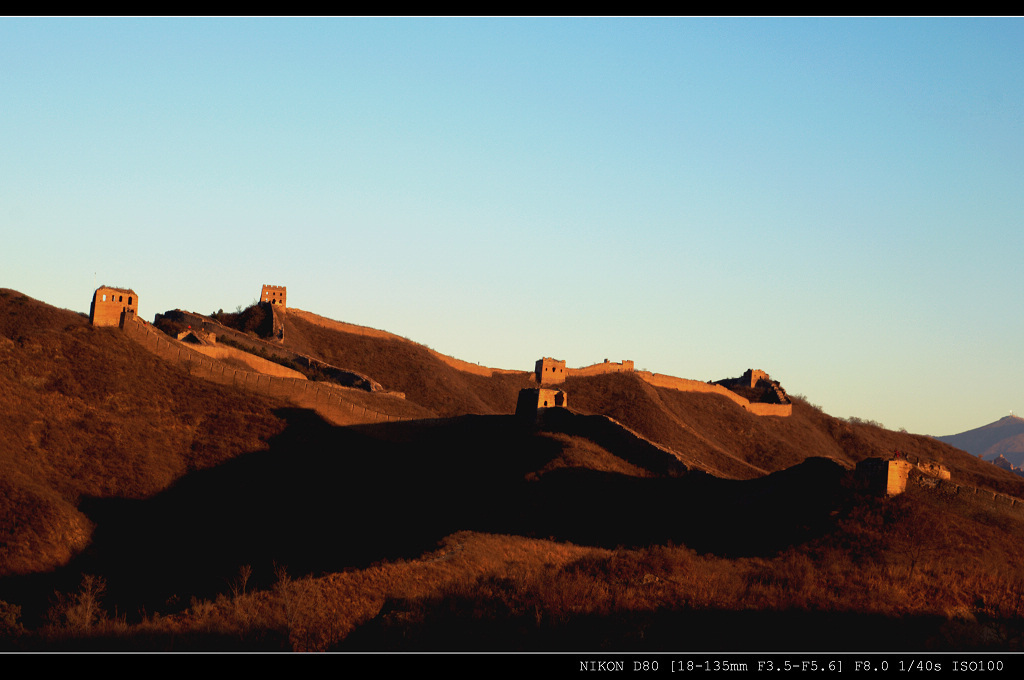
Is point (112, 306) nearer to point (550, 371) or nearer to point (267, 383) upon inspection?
point (267, 383)

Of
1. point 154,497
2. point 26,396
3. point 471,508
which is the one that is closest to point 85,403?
point 26,396

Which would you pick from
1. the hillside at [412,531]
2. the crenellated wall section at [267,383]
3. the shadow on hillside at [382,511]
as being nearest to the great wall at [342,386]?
the crenellated wall section at [267,383]

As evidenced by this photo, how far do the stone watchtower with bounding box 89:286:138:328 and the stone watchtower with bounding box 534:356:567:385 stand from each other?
27.5 meters

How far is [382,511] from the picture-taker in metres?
37.2

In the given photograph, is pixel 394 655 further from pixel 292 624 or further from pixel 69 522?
pixel 69 522

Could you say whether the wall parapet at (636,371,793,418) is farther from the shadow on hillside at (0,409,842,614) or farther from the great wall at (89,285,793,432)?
the shadow on hillside at (0,409,842,614)

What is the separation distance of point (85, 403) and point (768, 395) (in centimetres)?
4702

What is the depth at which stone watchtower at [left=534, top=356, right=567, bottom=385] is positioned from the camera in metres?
66.7

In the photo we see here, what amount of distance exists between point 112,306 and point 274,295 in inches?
783

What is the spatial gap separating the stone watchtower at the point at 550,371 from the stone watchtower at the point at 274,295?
16529mm

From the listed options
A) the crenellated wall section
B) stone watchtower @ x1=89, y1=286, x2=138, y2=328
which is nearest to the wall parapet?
the crenellated wall section

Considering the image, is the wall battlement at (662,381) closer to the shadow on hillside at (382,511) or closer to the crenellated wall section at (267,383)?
the crenellated wall section at (267,383)

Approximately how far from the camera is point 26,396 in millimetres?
39781

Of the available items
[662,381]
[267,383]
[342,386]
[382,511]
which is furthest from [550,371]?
[382,511]
